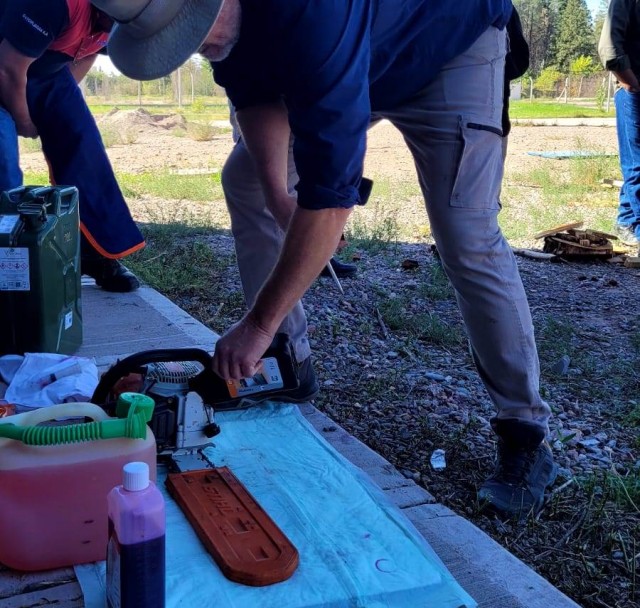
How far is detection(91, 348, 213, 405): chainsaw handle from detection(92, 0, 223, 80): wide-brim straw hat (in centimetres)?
81

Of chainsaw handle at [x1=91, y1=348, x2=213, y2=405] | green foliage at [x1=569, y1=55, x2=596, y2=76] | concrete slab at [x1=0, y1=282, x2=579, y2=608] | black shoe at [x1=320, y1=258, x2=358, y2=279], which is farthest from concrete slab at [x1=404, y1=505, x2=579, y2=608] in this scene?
green foliage at [x1=569, y1=55, x2=596, y2=76]

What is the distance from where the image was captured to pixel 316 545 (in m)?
2.12

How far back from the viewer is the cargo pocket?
7.99 ft

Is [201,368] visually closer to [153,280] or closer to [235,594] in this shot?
[235,594]

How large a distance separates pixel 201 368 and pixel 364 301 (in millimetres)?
2486

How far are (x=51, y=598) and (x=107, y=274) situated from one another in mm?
3013

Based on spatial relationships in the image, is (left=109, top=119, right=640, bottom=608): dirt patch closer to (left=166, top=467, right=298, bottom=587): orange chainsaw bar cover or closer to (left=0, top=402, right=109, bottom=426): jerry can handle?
(left=166, top=467, right=298, bottom=587): orange chainsaw bar cover

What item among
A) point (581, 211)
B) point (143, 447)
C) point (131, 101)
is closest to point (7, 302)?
point (143, 447)

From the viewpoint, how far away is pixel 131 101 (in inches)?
1526

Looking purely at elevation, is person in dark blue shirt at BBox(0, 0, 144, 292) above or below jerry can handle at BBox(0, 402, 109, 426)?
above

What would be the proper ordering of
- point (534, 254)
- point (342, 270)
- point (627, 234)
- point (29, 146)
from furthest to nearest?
point (29, 146) → point (627, 234) → point (534, 254) → point (342, 270)

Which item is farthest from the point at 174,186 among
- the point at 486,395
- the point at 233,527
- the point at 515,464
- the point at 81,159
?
the point at 233,527

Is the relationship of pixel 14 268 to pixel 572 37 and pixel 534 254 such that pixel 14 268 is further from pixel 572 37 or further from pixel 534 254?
pixel 572 37

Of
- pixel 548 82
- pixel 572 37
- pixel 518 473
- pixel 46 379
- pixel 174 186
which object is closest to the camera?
pixel 518 473
